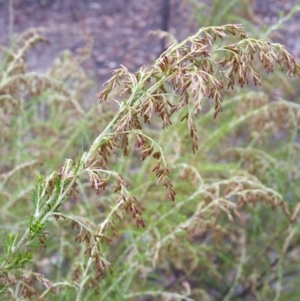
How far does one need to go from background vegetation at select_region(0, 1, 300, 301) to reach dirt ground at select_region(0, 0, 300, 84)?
1882mm

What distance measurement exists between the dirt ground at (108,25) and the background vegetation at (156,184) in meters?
1.88

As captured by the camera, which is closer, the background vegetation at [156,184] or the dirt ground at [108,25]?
the background vegetation at [156,184]

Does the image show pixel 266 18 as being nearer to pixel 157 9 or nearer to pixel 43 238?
pixel 157 9

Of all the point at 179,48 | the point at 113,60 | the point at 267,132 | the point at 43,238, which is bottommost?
the point at 113,60

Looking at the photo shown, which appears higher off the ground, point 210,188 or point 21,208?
point 210,188

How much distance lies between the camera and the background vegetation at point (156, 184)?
101 cm

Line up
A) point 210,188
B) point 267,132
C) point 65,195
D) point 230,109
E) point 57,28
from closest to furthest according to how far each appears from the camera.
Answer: point 65,195 → point 210,188 → point 267,132 → point 230,109 → point 57,28

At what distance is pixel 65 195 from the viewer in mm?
1017

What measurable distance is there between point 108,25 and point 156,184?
4.16 meters

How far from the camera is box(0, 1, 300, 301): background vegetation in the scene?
3.32 ft

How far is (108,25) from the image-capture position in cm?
624

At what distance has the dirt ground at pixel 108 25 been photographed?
571 cm

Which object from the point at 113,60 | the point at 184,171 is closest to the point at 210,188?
the point at 184,171

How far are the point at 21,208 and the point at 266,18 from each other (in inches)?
159
